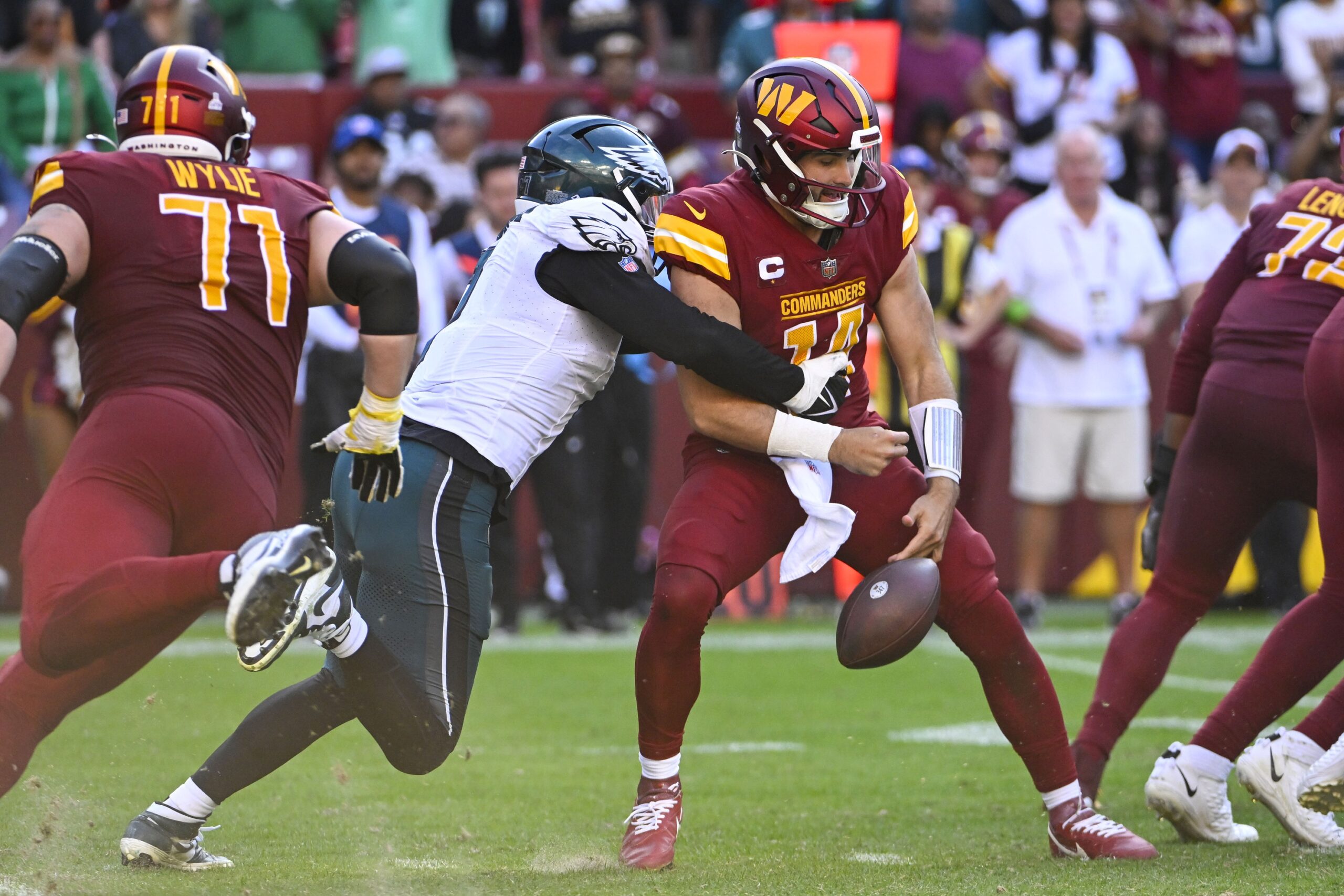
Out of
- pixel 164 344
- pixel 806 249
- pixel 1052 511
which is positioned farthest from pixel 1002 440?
pixel 164 344

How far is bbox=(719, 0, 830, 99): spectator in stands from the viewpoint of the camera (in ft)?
35.8

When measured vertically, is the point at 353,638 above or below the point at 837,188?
below

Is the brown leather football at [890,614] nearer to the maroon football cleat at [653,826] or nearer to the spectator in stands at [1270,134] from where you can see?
the maroon football cleat at [653,826]

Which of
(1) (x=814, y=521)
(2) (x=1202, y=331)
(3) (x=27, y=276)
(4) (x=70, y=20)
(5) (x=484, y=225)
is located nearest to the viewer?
(3) (x=27, y=276)

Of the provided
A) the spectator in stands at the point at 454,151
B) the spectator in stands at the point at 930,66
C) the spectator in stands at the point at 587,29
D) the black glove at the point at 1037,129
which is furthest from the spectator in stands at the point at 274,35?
the black glove at the point at 1037,129

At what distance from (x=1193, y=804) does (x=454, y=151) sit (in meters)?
6.87

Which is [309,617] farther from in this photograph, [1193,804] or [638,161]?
[1193,804]

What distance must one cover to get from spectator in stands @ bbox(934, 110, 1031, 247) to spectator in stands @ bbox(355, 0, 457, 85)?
3.18m

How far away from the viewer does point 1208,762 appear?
4.61 m

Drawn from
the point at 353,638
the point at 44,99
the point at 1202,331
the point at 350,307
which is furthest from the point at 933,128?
the point at 353,638

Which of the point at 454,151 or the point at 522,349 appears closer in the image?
the point at 522,349

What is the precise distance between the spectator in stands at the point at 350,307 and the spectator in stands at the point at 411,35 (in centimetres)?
251

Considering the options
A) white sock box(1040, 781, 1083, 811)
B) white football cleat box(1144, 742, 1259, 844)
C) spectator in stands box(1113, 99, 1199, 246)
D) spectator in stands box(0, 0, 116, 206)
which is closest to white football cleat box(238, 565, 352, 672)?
white sock box(1040, 781, 1083, 811)

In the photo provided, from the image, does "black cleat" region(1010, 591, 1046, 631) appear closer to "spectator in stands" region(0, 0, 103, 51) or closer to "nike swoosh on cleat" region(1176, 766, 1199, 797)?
"nike swoosh on cleat" region(1176, 766, 1199, 797)
